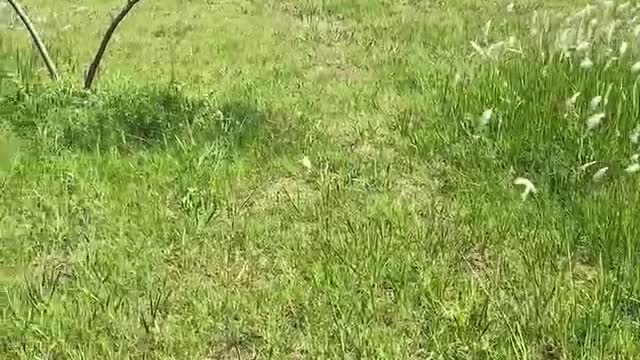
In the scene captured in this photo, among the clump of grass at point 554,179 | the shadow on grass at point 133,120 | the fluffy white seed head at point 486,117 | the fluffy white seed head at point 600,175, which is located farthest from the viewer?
the shadow on grass at point 133,120

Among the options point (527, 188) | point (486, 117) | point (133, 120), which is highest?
point (486, 117)

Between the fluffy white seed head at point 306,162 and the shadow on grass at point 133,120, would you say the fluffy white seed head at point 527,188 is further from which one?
the shadow on grass at point 133,120

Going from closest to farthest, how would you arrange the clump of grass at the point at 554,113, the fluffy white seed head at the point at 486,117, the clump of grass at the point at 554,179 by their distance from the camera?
the clump of grass at the point at 554,179 → the clump of grass at the point at 554,113 → the fluffy white seed head at the point at 486,117

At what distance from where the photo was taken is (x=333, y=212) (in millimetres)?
4281

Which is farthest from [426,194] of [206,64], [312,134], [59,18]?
[59,18]

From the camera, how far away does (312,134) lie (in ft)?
19.0

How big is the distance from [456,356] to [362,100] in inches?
167

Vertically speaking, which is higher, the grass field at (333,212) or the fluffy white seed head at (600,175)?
the fluffy white seed head at (600,175)

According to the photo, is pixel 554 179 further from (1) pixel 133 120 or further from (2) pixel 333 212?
(1) pixel 133 120

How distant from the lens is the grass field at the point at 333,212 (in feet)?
10.1

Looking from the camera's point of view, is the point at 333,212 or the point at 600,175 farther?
the point at 333,212

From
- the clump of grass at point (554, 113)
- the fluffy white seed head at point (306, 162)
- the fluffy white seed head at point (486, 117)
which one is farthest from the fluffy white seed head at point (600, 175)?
the fluffy white seed head at point (306, 162)

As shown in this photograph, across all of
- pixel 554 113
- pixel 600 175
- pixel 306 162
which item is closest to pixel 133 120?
pixel 306 162

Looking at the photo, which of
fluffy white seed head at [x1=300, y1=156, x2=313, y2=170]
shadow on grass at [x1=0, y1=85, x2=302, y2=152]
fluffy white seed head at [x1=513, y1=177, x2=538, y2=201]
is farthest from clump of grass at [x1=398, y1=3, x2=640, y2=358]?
shadow on grass at [x1=0, y1=85, x2=302, y2=152]
